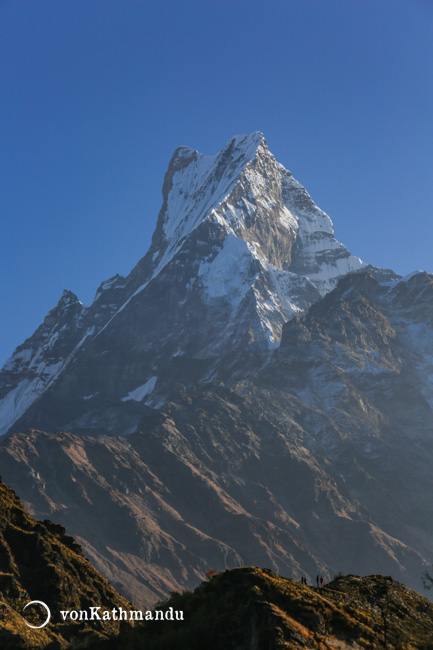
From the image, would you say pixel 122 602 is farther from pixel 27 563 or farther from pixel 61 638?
pixel 61 638

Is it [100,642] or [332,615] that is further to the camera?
[100,642]

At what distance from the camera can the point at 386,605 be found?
119 feet

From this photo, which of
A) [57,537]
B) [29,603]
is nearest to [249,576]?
[29,603]

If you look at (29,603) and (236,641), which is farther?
(29,603)

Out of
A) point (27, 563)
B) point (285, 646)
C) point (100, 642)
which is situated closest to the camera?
point (285, 646)

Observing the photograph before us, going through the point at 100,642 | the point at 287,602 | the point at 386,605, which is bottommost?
the point at 100,642

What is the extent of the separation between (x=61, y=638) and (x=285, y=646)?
54.4 ft

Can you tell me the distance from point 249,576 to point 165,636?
3648mm

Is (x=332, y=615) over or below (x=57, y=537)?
below

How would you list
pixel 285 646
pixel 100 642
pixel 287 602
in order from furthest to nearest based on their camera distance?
pixel 100 642, pixel 287 602, pixel 285 646

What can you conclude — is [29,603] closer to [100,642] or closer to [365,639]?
[100,642]

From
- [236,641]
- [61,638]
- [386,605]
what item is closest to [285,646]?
[236,641]

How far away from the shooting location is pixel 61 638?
41.6m

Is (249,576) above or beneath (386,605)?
beneath
